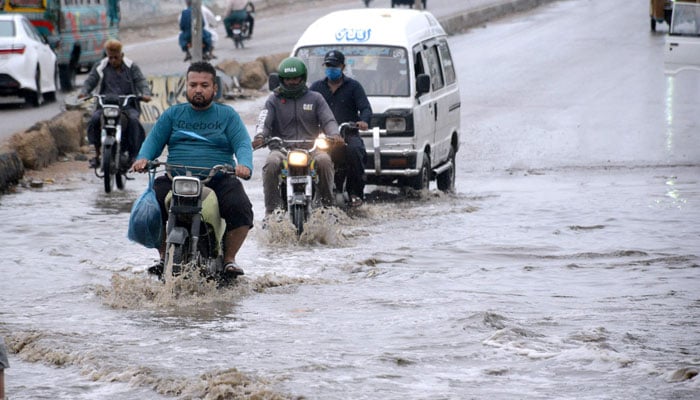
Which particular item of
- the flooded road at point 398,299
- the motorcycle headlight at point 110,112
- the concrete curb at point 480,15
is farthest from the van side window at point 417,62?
the concrete curb at point 480,15

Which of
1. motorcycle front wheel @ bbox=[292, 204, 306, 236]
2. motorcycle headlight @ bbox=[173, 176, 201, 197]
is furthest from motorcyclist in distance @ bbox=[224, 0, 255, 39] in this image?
motorcycle headlight @ bbox=[173, 176, 201, 197]

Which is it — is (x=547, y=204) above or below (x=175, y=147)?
below

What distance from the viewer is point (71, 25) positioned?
27.3 metres

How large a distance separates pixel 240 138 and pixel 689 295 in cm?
328

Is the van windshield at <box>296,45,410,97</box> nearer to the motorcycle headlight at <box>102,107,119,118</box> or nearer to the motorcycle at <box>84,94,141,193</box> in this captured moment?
the motorcycle at <box>84,94,141,193</box>

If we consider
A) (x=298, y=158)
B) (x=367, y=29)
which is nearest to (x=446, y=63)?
(x=367, y=29)

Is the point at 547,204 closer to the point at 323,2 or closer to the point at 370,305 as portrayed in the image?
the point at 370,305

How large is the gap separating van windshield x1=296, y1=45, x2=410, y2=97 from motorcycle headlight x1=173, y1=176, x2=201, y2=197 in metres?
6.33

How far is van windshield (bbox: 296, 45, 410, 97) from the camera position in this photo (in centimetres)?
1484

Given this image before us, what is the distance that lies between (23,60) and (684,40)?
11.0 m

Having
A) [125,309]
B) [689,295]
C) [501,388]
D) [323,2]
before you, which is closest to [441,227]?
[689,295]

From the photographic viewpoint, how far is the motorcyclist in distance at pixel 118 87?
15.1 meters

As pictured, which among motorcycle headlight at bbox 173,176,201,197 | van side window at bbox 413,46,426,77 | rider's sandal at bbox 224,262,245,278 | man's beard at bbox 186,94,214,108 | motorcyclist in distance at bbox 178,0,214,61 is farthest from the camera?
motorcyclist in distance at bbox 178,0,214,61

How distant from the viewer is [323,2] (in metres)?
52.5
